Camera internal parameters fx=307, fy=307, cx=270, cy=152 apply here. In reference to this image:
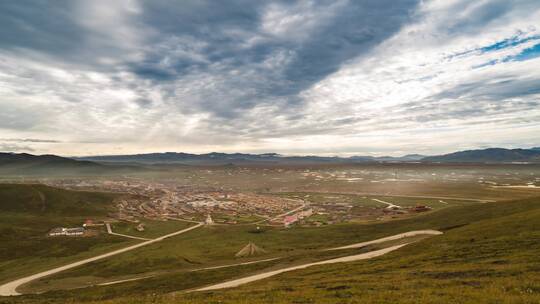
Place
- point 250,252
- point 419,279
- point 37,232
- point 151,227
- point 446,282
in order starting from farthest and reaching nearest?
point 151,227
point 37,232
point 250,252
point 419,279
point 446,282

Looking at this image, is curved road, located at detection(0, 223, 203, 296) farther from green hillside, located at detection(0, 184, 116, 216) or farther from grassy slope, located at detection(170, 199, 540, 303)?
green hillside, located at detection(0, 184, 116, 216)

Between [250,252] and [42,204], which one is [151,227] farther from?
[42,204]

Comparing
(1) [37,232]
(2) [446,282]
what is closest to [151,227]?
(1) [37,232]

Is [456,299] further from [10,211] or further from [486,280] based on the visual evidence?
[10,211]

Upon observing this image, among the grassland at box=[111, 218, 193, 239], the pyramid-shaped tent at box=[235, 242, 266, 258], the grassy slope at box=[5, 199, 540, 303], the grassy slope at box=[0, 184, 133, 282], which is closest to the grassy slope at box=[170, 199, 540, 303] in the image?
the grassy slope at box=[5, 199, 540, 303]

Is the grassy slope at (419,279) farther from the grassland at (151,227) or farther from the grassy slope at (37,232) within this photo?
the grassland at (151,227)

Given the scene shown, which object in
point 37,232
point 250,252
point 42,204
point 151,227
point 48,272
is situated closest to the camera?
point 48,272

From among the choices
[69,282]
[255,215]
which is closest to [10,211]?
[255,215]
